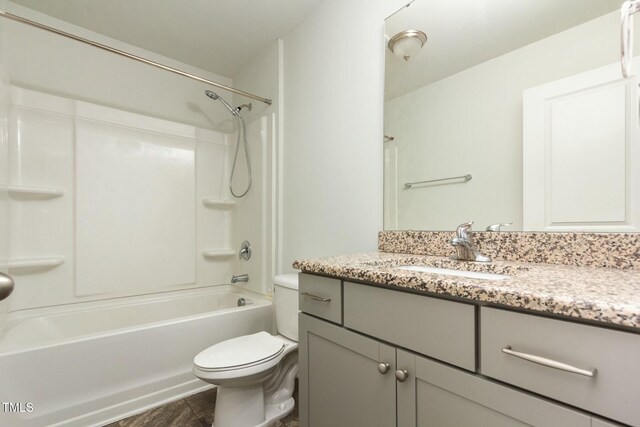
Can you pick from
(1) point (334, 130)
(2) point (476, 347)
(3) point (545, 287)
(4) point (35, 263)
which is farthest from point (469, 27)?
(4) point (35, 263)

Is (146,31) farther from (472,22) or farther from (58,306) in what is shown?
(472,22)

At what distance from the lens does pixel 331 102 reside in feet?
5.79

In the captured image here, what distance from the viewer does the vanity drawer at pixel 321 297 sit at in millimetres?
962

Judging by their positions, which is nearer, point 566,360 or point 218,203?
point 566,360

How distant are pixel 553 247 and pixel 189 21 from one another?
2.46m

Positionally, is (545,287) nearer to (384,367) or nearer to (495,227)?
(384,367)

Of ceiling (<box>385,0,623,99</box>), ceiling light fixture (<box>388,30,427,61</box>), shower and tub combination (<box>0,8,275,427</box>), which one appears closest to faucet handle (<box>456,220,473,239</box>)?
ceiling (<box>385,0,623,99</box>)

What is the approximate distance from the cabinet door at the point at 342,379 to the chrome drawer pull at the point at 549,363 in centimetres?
30

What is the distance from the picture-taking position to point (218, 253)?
2588 mm

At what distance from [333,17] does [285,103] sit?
65 centimetres

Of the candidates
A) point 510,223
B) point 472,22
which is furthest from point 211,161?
point 510,223

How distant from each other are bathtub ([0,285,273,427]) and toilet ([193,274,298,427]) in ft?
1.27

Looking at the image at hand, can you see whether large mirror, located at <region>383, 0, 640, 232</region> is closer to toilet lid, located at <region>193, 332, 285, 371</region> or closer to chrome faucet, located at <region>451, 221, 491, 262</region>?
chrome faucet, located at <region>451, 221, 491, 262</region>

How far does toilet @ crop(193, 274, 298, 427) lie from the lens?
123 cm
